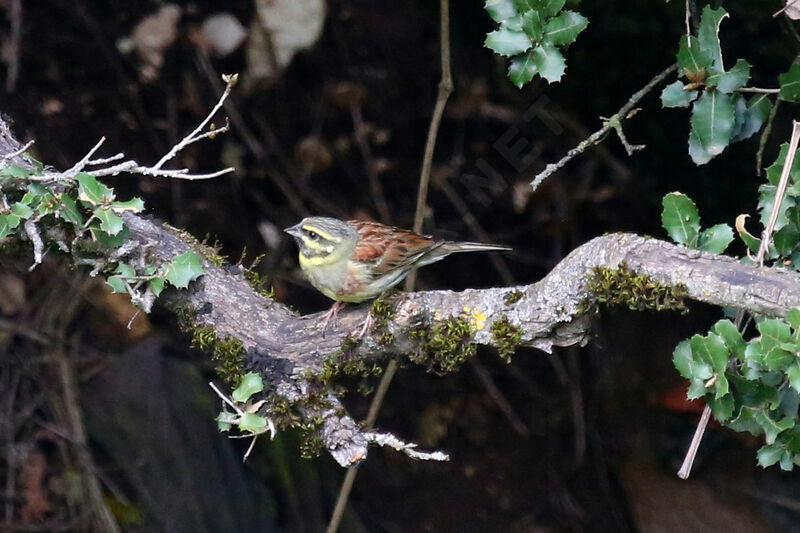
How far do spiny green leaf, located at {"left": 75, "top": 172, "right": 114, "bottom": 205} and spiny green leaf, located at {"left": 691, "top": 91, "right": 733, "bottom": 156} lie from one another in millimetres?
2085

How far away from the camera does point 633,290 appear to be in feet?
10.2

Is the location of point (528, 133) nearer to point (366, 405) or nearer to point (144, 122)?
point (366, 405)

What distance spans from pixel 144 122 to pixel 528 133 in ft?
8.01

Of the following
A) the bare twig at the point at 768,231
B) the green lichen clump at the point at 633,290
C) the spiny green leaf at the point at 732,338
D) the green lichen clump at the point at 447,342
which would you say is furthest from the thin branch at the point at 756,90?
the green lichen clump at the point at 447,342

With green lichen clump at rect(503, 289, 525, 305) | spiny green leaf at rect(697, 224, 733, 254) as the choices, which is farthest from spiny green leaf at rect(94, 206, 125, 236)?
spiny green leaf at rect(697, 224, 733, 254)

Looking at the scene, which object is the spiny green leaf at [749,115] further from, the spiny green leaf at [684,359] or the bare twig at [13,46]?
the bare twig at [13,46]

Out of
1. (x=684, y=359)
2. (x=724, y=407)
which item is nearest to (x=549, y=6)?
(x=684, y=359)

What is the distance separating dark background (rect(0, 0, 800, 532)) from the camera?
240 inches

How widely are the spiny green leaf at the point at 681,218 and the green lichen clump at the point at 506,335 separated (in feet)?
1.97

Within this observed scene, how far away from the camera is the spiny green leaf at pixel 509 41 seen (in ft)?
11.7

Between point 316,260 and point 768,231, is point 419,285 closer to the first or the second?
point 316,260

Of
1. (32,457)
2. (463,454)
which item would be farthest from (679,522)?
(32,457)

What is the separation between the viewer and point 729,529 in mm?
6359

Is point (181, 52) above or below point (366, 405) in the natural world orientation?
above
